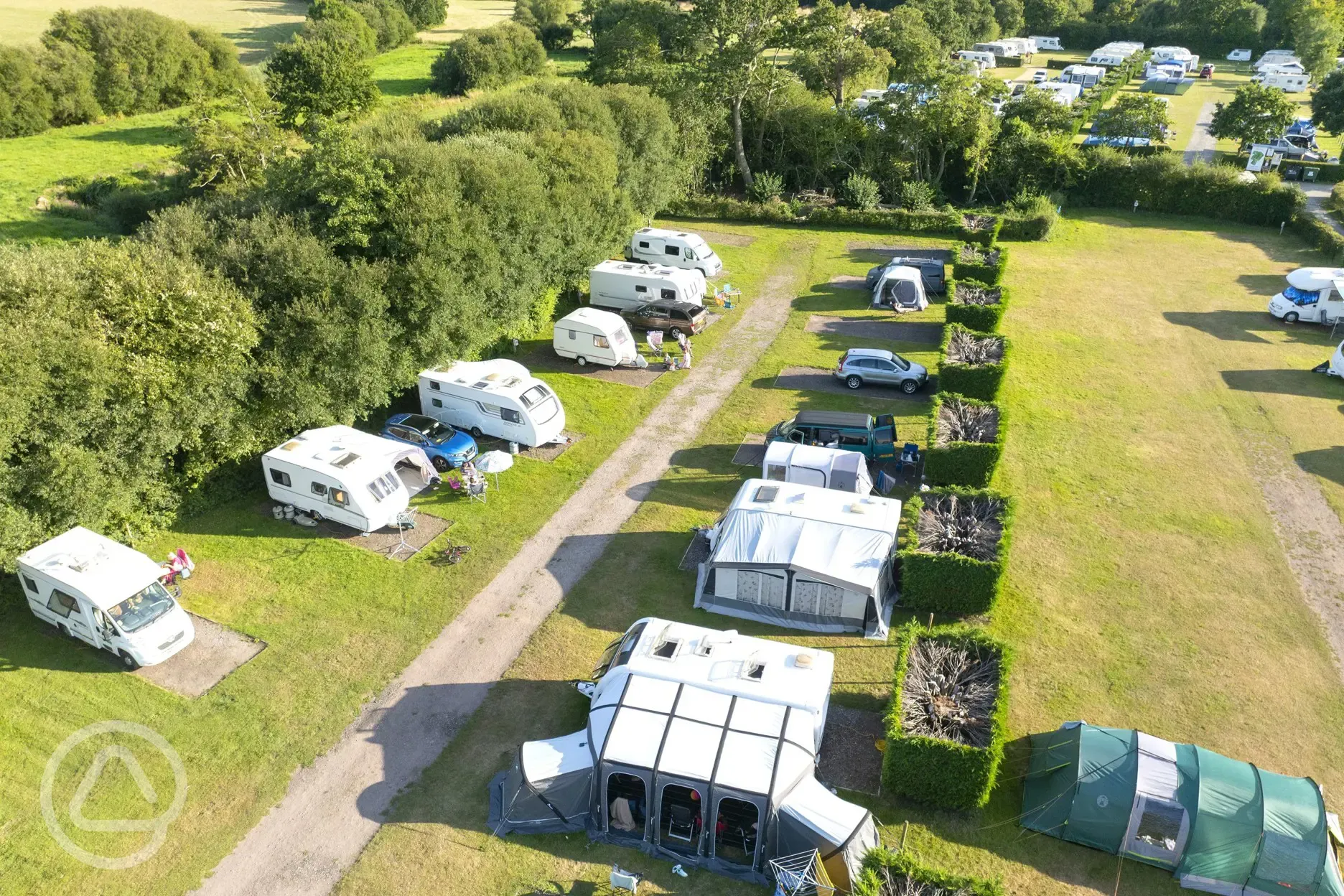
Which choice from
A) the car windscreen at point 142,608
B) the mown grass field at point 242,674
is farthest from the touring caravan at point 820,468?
the car windscreen at point 142,608

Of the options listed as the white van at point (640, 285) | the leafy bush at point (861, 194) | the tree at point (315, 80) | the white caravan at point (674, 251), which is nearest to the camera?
the white van at point (640, 285)

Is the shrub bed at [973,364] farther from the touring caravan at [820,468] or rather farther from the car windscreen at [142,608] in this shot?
the car windscreen at [142,608]

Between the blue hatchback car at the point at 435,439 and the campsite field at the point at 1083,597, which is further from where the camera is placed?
the blue hatchback car at the point at 435,439

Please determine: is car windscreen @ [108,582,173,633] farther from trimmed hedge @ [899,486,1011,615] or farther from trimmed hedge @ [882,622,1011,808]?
trimmed hedge @ [899,486,1011,615]

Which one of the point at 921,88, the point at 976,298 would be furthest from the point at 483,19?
the point at 976,298

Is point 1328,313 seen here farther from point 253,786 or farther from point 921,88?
point 253,786

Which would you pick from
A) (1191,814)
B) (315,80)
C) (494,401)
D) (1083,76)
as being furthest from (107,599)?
(1083,76)

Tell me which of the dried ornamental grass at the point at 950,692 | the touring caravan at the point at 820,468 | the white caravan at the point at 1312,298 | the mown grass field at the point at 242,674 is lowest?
the mown grass field at the point at 242,674
